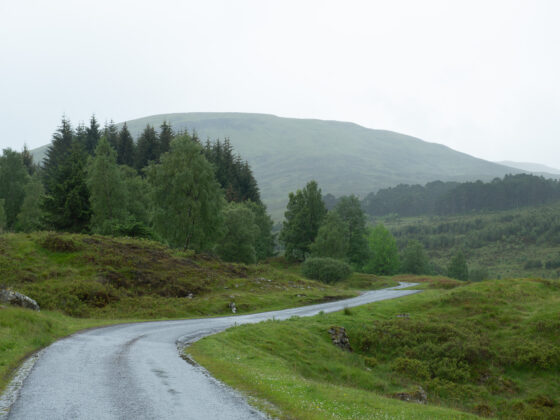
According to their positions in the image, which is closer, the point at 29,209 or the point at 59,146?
the point at 29,209

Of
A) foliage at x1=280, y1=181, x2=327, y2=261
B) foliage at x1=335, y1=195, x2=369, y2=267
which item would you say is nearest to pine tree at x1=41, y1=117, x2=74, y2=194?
foliage at x1=280, y1=181, x2=327, y2=261

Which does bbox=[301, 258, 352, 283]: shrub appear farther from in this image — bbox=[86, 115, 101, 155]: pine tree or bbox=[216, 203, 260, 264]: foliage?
bbox=[86, 115, 101, 155]: pine tree

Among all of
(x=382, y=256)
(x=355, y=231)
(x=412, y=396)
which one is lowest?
(x=382, y=256)

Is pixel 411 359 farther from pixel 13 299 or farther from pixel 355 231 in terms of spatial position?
pixel 355 231

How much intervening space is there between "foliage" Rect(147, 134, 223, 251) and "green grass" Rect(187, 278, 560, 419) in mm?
25911

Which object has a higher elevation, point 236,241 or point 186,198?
point 186,198

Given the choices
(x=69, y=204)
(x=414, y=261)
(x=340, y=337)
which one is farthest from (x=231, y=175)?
(x=340, y=337)

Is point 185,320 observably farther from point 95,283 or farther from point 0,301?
point 0,301

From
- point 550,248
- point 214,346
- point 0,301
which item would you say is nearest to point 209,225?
Answer: point 0,301

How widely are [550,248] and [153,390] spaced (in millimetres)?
196909

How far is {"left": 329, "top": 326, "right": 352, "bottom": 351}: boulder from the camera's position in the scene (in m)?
30.2

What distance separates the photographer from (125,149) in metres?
104

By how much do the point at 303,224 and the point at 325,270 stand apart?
2546cm

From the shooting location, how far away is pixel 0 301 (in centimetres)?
2603
